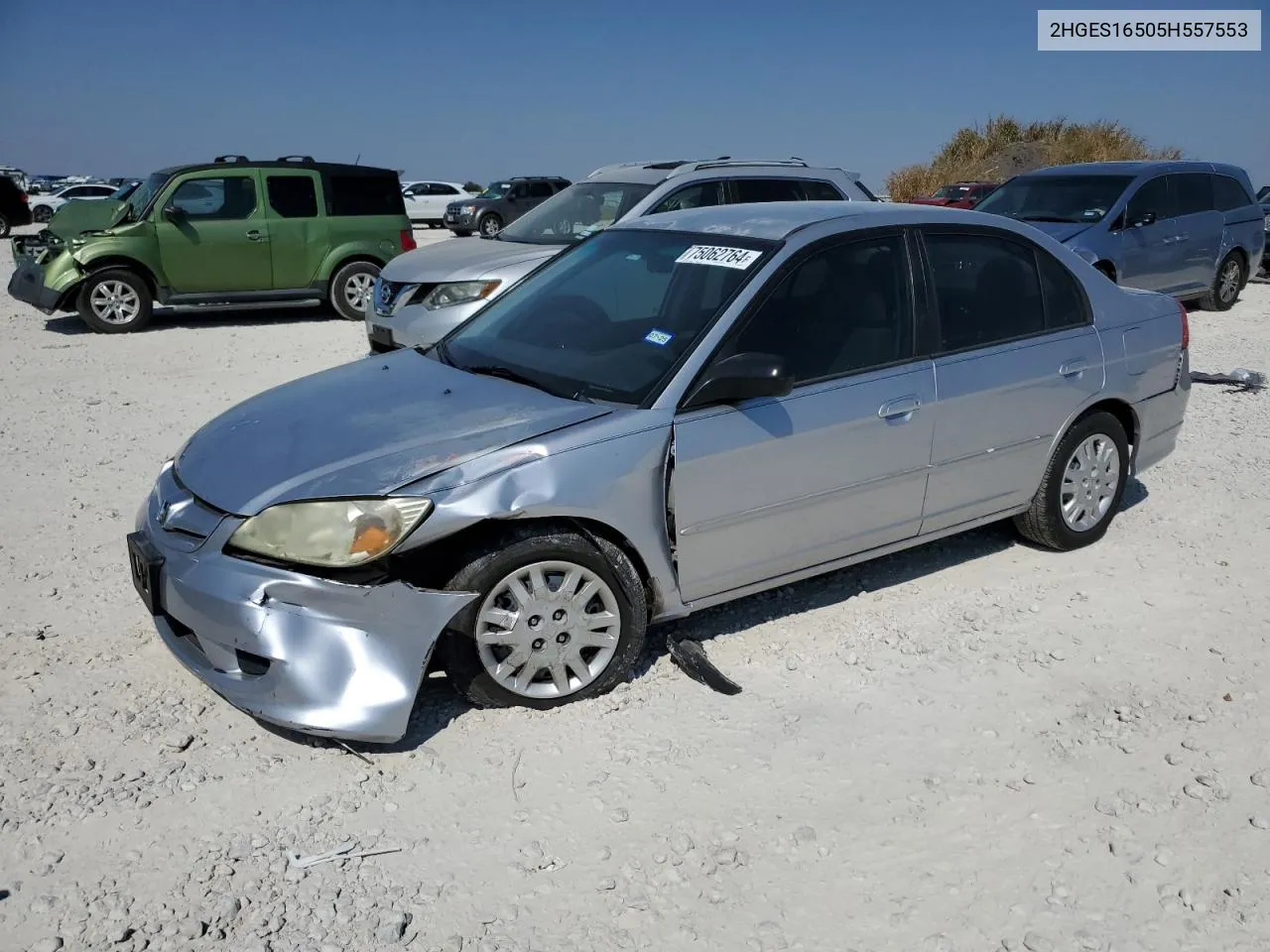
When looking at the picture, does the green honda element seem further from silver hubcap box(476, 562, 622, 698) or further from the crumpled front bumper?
silver hubcap box(476, 562, 622, 698)

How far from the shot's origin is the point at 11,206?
26703mm

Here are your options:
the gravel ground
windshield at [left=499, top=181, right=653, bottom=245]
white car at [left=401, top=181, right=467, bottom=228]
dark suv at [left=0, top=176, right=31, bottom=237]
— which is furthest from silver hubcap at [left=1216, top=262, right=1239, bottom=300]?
white car at [left=401, top=181, right=467, bottom=228]

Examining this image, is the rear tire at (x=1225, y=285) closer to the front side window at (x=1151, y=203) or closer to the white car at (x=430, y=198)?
the front side window at (x=1151, y=203)

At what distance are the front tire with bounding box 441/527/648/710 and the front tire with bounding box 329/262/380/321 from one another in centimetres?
1020

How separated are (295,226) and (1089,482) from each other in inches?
396

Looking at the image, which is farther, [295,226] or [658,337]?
[295,226]

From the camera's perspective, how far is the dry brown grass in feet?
115

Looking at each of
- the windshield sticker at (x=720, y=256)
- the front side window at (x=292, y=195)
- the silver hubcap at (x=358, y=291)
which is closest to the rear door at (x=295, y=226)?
the front side window at (x=292, y=195)

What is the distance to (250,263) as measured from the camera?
12.6 m

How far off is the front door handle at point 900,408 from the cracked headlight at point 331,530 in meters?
1.84

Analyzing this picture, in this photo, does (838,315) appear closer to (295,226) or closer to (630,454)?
(630,454)

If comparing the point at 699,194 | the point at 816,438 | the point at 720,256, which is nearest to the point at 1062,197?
the point at 699,194

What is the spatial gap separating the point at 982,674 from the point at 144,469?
4966mm

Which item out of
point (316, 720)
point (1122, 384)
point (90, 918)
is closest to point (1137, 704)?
point (1122, 384)
